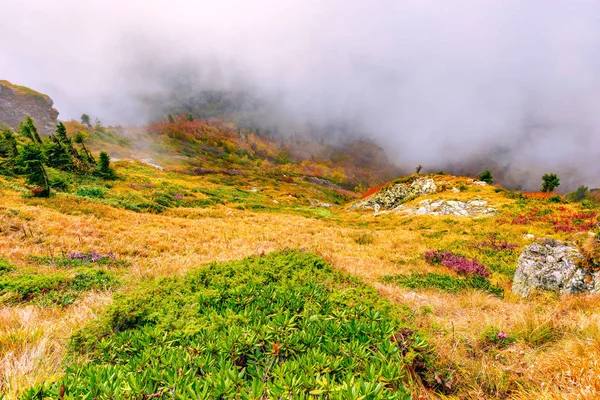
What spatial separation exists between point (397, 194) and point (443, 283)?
45.5 meters

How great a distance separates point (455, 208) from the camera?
3222 centimetres

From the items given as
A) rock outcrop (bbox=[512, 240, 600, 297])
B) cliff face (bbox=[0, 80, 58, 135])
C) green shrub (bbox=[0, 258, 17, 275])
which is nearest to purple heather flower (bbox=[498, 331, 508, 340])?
rock outcrop (bbox=[512, 240, 600, 297])

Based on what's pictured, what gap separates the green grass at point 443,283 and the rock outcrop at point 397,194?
38793 millimetres

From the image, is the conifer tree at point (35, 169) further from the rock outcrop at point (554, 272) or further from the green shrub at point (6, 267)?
the rock outcrop at point (554, 272)

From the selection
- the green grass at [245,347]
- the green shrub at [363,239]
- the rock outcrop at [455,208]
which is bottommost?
the green grass at [245,347]

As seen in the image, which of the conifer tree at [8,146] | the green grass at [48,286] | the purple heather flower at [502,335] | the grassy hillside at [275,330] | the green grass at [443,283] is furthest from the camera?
the conifer tree at [8,146]

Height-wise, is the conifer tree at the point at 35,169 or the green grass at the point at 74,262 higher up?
the conifer tree at the point at 35,169

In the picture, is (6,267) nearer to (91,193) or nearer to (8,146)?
(91,193)

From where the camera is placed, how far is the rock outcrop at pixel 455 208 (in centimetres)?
2864

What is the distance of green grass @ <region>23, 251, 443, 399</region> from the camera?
1.91 metres

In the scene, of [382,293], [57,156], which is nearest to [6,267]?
[382,293]

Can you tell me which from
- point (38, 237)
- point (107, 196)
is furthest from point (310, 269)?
point (107, 196)

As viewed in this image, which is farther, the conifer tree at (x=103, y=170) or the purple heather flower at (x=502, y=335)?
the conifer tree at (x=103, y=170)

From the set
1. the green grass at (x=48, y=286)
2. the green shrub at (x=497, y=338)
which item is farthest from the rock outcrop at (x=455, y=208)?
the green grass at (x=48, y=286)
